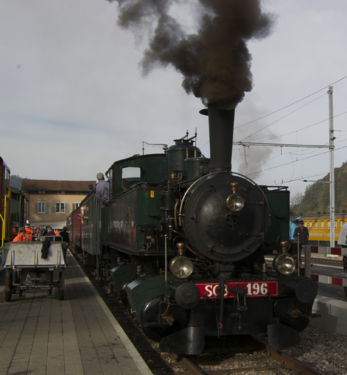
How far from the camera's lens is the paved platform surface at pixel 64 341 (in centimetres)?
417

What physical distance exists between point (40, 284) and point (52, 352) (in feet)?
13.5

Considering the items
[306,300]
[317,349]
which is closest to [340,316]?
[317,349]

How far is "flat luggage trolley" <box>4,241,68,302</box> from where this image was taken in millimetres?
8141

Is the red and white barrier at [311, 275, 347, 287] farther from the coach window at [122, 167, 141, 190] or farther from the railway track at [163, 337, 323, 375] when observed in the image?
the coach window at [122, 167, 141, 190]

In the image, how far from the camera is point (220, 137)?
5484 millimetres

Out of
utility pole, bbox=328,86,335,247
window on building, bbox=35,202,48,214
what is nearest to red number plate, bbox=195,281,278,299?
utility pole, bbox=328,86,335,247

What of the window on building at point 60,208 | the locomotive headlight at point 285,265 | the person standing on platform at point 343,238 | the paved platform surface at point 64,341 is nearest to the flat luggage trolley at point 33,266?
the paved platform surface at point 64,341

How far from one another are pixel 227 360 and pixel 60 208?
49619mm

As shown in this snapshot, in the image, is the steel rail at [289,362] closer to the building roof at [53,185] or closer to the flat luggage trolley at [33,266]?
the flat luggage trolley at [33,266]

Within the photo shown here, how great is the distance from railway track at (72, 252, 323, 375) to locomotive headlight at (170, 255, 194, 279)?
999mm

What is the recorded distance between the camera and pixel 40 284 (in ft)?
28.0

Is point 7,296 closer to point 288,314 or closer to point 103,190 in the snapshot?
point 103,190

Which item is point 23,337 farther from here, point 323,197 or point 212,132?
point 323,197

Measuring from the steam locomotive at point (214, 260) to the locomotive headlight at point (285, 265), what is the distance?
0.01m
